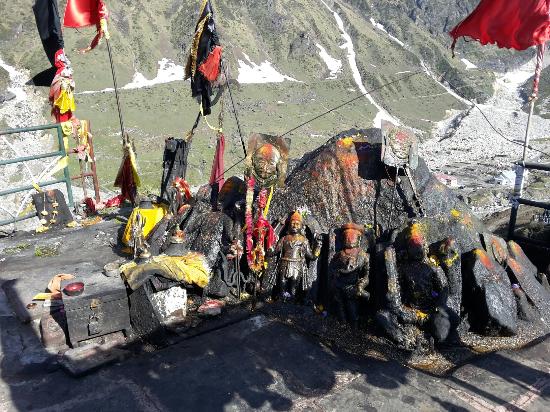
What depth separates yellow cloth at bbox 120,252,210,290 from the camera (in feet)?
21.0

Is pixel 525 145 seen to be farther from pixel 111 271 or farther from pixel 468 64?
pixel 468 64

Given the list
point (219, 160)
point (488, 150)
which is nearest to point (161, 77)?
point (488, 150)

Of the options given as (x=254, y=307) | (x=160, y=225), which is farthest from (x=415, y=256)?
(x=160, y=225)

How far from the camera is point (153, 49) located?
89.9 meters

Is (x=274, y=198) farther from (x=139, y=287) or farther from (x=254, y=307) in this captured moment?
(x=139, y=287)

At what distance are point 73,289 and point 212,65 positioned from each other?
5.40 metres

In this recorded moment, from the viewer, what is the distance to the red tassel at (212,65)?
30.9 ft

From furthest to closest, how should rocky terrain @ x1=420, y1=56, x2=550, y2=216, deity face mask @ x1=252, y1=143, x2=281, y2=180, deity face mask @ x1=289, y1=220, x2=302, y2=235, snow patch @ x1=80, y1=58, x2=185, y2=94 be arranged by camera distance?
snow patch @ x1=80, y1=58, x2=185, y2=94, rocky terrain @ x1=420, y1=56, x2=550, y2=216, deity face mask @ x1=252, y1=143, x2=281, y2=180, deity face mask @ x1=289, y1=220, x2=302, y2=235

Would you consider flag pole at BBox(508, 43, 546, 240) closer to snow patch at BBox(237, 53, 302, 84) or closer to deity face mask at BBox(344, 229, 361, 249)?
deity face mask at BBox(344, 229, 361, 249)

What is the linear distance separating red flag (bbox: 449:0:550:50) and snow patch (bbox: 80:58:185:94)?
71.0 m

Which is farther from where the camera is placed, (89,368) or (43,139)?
(43,139)

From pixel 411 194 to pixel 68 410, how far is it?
21.2ft

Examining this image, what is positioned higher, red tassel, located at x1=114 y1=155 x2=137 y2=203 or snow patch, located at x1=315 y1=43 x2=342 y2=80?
snow patch, located at x1=315 y1=43 x2=342 y2=80

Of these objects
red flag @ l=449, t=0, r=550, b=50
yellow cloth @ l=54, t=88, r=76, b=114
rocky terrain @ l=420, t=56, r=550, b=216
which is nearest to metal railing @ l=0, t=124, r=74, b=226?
yellow cloth @ l=54, t=88, r=76, b=114
